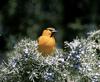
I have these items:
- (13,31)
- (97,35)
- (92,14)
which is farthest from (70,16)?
(97,35)

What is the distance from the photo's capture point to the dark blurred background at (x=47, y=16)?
13.4 m

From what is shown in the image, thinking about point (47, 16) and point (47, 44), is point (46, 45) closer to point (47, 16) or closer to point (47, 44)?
point (47, 44)

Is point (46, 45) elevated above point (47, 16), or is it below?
below

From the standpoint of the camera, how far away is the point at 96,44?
6996 mm

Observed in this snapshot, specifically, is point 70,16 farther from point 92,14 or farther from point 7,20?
point 7,20

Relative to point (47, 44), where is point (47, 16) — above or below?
above

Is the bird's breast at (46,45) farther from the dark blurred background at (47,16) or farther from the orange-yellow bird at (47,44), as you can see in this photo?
the dark blurred background at (47,16)

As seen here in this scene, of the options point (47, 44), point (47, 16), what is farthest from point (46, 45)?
point (47, 16)

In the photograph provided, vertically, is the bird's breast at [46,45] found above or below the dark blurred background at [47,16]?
below

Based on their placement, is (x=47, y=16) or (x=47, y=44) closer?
(x=47, y=44)

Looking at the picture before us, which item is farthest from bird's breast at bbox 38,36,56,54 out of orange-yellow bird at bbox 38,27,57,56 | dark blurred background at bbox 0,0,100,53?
dark blurred background at bbox 0,0,100,53

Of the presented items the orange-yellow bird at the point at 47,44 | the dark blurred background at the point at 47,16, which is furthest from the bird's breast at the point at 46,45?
the dark blurred background at the point at 47,16

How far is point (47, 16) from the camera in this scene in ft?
53.9

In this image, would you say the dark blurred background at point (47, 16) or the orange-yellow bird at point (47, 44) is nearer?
the orange-yellow bird at point (47, 44)
